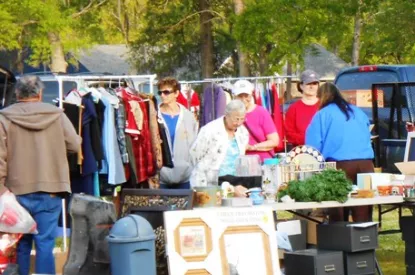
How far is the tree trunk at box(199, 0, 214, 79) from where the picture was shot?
111ft

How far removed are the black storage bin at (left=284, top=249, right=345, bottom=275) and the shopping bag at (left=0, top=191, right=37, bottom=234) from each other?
191cm

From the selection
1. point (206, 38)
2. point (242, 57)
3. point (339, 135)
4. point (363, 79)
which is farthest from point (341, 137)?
point (206, 38)

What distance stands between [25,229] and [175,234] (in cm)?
124

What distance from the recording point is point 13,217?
25.0ft

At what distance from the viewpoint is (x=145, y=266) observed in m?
6.98

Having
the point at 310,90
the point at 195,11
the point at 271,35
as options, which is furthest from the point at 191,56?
the point at 310,90

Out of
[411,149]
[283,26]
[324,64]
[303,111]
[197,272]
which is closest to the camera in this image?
[197,272]

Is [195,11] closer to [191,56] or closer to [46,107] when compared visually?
[191,56]

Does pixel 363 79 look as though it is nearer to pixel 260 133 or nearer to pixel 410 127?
pixel 410 127

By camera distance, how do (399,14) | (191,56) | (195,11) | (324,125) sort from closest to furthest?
(324,125)
(399,14)
(195,11)
(191,56)

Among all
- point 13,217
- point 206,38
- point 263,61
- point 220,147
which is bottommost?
point 13,217

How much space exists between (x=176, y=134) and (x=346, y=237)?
251 cm

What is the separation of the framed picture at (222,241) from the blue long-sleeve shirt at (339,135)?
4.66 feet

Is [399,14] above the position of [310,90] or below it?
above
